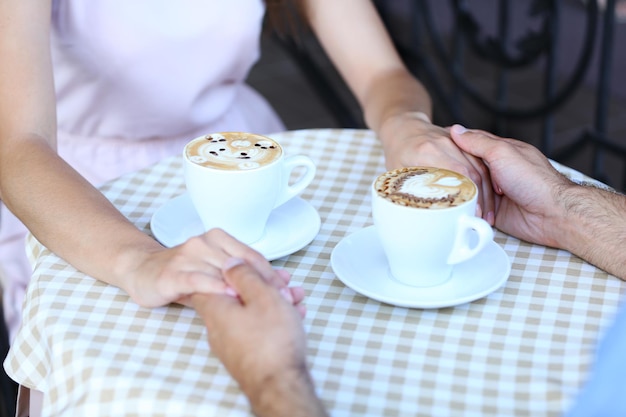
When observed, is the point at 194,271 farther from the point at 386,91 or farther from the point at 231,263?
the point at 386,91

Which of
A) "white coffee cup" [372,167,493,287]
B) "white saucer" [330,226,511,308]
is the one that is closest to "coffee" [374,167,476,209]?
"white coffee cup" [372,167,493,287]

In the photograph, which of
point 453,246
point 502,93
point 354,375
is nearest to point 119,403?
point 354,375

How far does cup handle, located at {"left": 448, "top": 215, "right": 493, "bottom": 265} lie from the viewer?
88cm

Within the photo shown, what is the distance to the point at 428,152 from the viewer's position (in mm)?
1156

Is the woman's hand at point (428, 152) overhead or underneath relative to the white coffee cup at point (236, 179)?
underneath

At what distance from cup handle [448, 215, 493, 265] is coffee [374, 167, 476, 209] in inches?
0.8

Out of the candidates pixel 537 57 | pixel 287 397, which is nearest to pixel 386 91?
pixel 287 397

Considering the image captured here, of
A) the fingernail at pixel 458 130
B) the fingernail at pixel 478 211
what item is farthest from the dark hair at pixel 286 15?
the fingernail at pixel 478 211

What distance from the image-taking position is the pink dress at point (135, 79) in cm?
149

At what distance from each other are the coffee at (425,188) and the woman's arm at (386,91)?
0.17 m

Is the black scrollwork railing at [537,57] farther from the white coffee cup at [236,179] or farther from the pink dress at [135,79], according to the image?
the white coffee cup at [236,179]

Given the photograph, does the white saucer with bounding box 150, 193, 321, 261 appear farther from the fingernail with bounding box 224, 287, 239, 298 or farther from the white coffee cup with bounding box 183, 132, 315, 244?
the fingernail with bounding box 224, 287, 239, 298

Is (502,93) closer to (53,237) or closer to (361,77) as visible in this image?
(361,77)

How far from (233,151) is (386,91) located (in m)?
0.53
